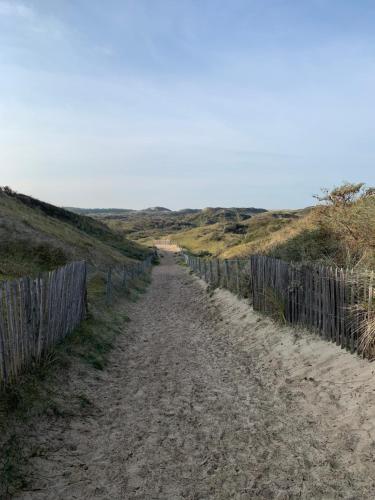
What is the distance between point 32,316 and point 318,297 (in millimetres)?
Result: 5726

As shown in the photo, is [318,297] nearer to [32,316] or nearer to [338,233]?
[32,316]

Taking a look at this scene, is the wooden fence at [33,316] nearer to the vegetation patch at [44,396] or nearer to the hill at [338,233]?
the vegetation patch at [44,396]

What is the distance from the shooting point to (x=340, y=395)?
6535 mm

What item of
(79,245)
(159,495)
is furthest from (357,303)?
(79,245)

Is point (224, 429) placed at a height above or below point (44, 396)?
below

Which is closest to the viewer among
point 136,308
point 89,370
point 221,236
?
point 89,370

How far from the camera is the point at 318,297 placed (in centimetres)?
905

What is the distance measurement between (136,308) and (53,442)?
41.0 feet

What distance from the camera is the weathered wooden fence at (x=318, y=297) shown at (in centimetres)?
757

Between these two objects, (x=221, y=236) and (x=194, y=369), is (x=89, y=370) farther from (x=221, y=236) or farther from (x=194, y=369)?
(x=221, y=236)

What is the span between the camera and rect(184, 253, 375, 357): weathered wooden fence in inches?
298

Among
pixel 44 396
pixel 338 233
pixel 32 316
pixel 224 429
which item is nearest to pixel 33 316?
pixel 32 316

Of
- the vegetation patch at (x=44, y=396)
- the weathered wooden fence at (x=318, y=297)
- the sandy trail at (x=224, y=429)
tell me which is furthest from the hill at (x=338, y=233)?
the vegetation patch at (x=44, y=396)

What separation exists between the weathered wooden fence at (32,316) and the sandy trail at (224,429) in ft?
4.08
